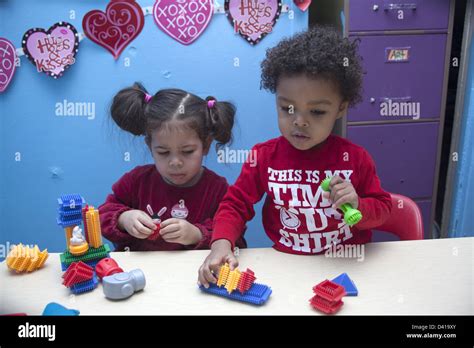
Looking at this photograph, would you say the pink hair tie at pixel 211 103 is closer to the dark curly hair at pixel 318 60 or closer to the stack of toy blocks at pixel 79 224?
the dark curly hair at pixel 318 60

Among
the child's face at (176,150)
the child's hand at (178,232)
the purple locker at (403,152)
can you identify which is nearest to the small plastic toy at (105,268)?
the child's hand at (178,232)

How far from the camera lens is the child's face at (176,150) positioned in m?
0.67

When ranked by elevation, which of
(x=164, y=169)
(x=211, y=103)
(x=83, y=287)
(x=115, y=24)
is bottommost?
(x=83, y=287)

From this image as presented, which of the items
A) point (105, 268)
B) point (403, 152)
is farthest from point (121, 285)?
point (403, 152)

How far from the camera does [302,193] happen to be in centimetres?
64

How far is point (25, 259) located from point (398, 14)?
647 millimetres

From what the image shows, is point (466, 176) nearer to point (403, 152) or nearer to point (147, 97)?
point (403, 152)

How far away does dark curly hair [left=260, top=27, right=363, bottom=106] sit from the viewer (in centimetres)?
60

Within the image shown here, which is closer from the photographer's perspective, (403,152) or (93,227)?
(93,227)

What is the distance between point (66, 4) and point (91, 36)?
0.05 metres

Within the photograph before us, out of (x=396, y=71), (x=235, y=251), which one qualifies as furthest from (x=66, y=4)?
(x=396, y=71)

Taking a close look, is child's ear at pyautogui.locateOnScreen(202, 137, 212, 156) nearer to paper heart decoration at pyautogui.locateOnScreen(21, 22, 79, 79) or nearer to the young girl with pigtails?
the young girl with pigtails

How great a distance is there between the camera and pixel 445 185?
0.66m

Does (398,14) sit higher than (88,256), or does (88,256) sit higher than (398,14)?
(398,14)
